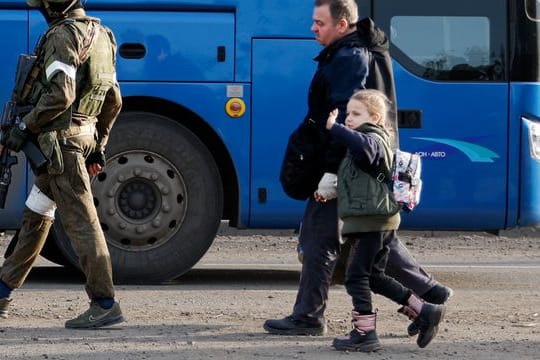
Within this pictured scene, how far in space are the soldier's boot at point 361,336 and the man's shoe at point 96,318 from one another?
123cm

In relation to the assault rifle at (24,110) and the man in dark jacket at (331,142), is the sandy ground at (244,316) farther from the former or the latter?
the assault rifle at (24,110)

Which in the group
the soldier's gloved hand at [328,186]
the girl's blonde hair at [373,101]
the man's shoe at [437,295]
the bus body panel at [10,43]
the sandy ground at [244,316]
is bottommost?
the sandy ground at [244,316]

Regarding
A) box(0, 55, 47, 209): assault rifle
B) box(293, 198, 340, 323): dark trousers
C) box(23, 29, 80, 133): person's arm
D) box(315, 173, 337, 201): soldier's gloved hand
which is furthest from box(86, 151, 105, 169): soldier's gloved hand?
box(315, 173, 337, 201): soldier's gloved hand

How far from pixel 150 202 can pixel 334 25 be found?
278cm

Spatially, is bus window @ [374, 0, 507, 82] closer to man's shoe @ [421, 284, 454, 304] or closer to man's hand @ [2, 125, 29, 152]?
man's shoe @ [421, 284, 454, 304]

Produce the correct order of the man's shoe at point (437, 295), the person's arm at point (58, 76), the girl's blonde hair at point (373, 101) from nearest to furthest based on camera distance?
the girl's blonde hair at point (373, 101)
the person's arm at point (58, 76)
the man's shoe at point (437, 295)

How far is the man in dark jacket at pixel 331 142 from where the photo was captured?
288 inches

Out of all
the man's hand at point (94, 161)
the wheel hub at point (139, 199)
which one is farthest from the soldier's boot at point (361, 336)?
the wheel hub at point (139, 199)

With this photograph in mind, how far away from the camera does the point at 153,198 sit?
9812 mm

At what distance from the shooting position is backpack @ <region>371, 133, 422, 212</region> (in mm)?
6949

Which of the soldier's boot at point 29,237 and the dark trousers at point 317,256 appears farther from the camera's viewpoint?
the soldier's boot at point 29,237

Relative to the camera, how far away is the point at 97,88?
24.7ft

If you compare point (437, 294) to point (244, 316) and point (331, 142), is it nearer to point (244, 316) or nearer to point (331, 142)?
point (331, 142)

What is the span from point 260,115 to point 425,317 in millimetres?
2858
